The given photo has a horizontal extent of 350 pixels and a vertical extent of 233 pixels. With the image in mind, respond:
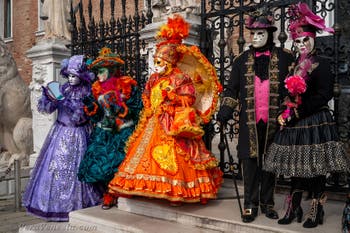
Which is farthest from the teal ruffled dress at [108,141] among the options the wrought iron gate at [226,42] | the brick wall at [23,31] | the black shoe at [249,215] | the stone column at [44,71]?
the brick wall at [23,31]

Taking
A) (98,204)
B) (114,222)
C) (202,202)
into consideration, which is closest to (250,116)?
(202,202)

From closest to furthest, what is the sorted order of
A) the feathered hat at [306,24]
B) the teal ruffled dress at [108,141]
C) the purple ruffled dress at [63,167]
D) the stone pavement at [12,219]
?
1. the feathered hat at [306,24]
2. the teal ruffled dress at [108,141]
3. the purple ruffled dress at [63,167]
4. the stone pavement at [12,219]

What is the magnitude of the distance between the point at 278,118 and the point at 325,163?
0.53m

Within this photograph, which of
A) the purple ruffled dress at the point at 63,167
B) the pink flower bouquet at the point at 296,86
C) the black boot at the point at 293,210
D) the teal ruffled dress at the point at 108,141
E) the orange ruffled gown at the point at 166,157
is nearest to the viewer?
the pink flower bouquet at the point at 296,86

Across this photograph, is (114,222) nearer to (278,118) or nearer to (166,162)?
(166,162)

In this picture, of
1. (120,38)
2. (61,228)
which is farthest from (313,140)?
(120,38)

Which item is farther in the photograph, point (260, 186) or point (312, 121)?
point (260, 186)

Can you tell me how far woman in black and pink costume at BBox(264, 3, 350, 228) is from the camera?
331cm

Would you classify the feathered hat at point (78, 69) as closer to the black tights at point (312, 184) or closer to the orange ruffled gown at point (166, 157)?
the orange ruffled gown at point (166, 157)

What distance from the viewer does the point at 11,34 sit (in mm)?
19984

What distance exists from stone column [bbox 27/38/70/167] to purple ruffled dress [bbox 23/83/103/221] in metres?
1.59

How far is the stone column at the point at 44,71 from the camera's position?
678 cm

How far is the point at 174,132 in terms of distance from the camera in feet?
13.3

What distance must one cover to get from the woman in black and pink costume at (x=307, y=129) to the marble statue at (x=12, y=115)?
192 inches
